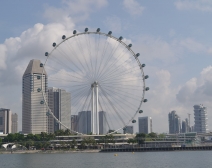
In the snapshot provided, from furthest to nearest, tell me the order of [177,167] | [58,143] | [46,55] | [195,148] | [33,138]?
[33,138], [58,143], [195,148], [46,55], [177,167]

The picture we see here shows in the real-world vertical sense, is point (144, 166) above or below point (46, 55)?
below

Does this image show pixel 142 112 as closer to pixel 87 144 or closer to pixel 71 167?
pixel 71 167

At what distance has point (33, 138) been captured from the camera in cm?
17212

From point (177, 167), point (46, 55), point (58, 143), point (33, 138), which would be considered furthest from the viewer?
point (33, 138)

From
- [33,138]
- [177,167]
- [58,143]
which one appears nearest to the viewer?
[177,167]

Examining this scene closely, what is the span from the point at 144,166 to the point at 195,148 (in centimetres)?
7544

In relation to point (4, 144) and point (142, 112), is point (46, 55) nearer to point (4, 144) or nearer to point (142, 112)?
point (142, 112)

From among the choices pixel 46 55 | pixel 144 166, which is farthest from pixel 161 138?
pixel 144 166

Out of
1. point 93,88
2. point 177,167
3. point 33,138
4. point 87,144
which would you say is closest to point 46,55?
point 93,88

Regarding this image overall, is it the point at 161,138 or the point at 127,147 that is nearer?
the point at 127,147

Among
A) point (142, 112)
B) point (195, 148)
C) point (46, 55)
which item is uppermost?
point (46, 55)

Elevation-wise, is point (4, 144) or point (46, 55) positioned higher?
point (46, 55)

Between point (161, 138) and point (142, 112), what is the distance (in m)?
83.9

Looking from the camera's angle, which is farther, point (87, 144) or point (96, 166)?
point (87, 144)
